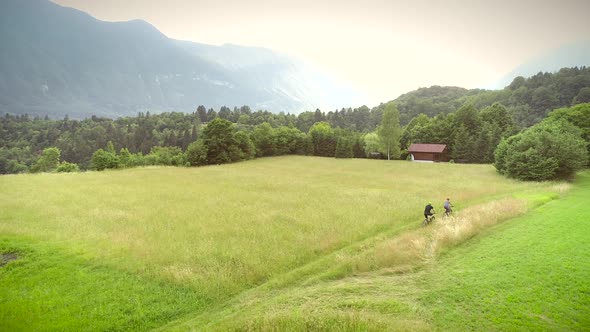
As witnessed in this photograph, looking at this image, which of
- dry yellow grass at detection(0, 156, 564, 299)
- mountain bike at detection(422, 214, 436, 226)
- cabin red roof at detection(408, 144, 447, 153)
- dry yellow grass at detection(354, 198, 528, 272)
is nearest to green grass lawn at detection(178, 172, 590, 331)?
dry yellow grass at detection(354, 198, 528, 272)

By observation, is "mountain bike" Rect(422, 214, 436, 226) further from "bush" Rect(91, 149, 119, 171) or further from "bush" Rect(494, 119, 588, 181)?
"bush" Rect(91, 149, 119, 171)

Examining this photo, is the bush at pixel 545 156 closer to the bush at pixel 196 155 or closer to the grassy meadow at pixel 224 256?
the grassy meadow at pixel 224 256

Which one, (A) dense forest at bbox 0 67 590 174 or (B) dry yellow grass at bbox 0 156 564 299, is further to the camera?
(A) dense forest at bbox 0 67 590 174

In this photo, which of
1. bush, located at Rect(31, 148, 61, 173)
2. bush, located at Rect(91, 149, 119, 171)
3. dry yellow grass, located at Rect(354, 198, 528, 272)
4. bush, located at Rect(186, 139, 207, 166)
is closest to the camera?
dry yellow grass, located at Rect(354, 198, 528, 272)

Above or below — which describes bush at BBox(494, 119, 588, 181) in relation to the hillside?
below

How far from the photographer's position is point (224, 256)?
16.4 metres

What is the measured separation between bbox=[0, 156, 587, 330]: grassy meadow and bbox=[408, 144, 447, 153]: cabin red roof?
4359 centimetres

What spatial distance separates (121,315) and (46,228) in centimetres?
1526

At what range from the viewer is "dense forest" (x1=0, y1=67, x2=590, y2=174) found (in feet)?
250

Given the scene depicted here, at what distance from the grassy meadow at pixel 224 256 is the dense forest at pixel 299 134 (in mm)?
46074

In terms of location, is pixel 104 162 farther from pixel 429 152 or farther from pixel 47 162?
pixel 429 152

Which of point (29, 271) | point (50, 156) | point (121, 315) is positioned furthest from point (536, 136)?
point (50, 156)

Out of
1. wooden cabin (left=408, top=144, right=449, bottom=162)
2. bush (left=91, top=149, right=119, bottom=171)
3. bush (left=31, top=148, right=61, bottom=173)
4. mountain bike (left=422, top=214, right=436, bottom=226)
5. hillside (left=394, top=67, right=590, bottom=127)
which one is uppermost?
hillside (left=394, top=67, right=590, bottom=127)

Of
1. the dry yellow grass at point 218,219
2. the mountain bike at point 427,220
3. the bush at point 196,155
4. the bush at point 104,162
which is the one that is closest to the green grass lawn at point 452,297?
the dry yellow grass at point 218,219
